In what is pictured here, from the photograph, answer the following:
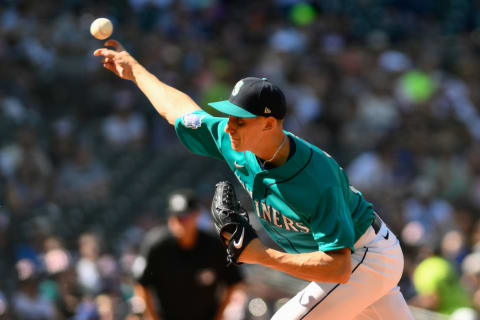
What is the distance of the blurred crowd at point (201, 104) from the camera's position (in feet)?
29.6

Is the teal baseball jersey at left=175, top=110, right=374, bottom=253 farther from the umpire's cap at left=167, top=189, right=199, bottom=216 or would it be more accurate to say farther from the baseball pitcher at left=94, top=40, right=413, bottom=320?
the umpire's cap at left=167, top=189, right=199, bottom=216

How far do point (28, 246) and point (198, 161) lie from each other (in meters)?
2.95

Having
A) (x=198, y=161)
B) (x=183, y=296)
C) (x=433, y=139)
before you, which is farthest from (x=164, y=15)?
(x=183, y=296)

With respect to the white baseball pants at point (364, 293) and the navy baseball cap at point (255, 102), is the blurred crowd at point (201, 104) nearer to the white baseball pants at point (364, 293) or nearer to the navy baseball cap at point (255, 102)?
the white baseball pants at point (364, 293)

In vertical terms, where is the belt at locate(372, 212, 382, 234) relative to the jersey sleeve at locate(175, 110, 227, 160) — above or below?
below

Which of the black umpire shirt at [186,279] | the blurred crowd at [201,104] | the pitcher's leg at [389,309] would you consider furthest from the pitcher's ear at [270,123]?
the blurred crowd at [201,104]

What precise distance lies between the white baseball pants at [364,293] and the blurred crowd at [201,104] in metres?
4.04

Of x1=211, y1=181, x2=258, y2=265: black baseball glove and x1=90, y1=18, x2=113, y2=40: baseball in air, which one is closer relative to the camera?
x1=211, y1=181, x2=258, y2=265: black baseball glove

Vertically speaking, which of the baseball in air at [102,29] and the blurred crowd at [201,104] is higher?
Answer: the baseball in air at [102,29]

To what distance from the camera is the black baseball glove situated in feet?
11.9

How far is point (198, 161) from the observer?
37.6 ft

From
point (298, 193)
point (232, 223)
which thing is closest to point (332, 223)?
point (298, 193)

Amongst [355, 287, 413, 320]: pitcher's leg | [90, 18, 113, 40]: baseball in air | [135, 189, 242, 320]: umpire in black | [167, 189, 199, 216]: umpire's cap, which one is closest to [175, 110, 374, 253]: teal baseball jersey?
[355, 287, 413, 320]: pitcher's leg

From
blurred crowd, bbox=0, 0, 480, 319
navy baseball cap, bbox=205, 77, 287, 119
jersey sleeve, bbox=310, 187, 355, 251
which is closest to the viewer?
jersey sleeve, bbox=310, 187, 355, 251
